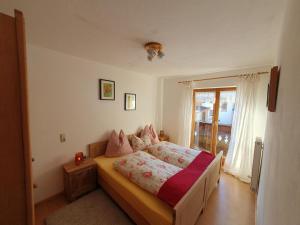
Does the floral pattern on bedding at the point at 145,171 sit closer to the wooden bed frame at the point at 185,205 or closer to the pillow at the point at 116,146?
the wooden bed frame at the point at 185,205

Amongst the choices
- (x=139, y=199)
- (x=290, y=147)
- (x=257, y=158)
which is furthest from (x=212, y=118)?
(x=290, y=147)

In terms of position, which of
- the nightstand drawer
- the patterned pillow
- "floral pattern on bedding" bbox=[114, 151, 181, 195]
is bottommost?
the nightstand drawer

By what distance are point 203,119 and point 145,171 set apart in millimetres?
2408

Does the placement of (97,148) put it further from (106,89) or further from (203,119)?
(203,119)

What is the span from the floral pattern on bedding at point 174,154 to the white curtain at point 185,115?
0.95 meters

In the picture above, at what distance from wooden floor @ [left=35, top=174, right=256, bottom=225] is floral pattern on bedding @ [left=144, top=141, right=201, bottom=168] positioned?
29.6 inches

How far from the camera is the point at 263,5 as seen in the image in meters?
1.02

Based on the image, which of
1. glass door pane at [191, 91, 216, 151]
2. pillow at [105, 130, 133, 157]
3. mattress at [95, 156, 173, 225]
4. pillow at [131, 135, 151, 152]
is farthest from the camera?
glass door pane at [191, 91, 216, 151]

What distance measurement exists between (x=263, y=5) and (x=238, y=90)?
2092mm

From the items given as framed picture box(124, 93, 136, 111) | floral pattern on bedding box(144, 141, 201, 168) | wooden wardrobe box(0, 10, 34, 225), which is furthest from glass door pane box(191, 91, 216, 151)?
wooden wardrobe box(0, 10, 34, 225)

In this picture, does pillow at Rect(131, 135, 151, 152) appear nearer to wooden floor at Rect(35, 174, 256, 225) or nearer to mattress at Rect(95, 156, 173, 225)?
mattress at Rect(95, 156, 173, 225)

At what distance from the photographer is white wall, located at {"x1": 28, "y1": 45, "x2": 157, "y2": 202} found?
77.8 inches

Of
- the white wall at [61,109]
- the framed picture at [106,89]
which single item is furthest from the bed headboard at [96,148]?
the framed picture at [106,89]

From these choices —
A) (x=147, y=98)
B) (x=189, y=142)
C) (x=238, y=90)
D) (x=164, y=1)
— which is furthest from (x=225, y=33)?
(x=189, y=142)
